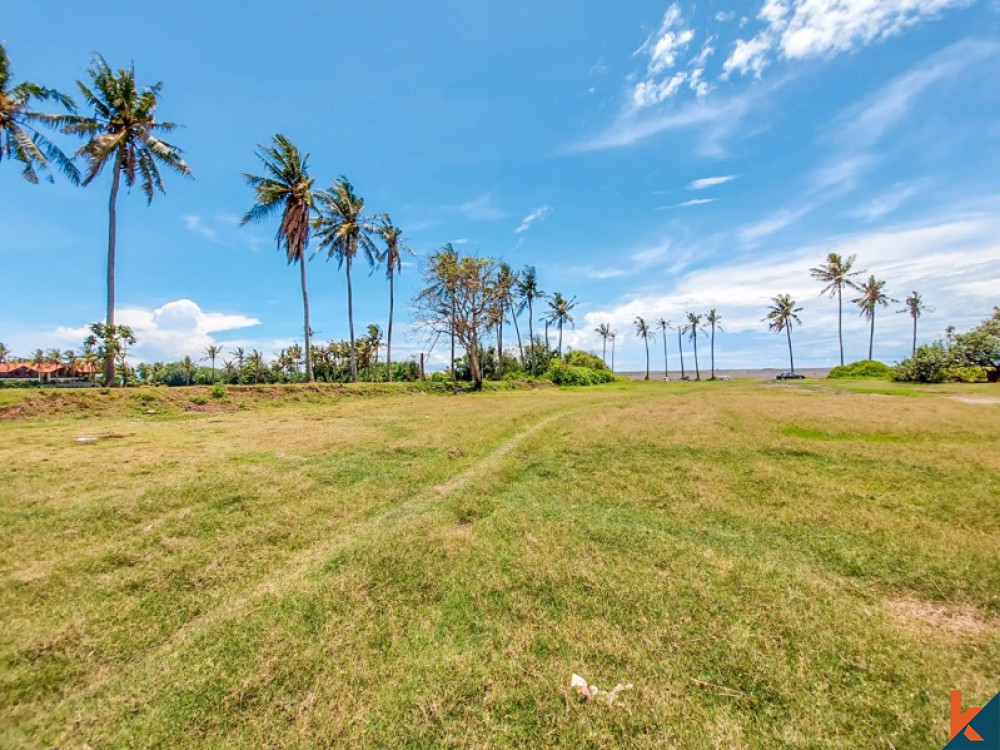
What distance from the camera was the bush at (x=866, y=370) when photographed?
50.8m

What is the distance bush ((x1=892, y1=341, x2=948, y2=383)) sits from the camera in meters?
33.8

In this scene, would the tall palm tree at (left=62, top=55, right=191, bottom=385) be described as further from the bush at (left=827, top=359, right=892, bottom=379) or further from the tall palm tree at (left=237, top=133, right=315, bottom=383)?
the bush at (left=827, top=359, right=892, bottom=379)

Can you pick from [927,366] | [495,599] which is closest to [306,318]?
[495,599]

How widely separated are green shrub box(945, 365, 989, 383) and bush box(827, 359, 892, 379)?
684 inches

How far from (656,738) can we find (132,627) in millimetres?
5503

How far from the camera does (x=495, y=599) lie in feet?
16.6

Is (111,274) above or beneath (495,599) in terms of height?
above

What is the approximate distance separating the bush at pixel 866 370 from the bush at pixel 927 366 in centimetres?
1574

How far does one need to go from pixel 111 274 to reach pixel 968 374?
→ 208 feet

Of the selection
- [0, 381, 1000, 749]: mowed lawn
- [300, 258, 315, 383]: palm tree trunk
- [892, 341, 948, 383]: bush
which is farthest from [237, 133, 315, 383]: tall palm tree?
[892, 341, 948, 383]: bush

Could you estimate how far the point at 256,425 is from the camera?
1558cm

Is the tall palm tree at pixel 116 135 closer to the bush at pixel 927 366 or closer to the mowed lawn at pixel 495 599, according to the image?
the mowed lawn at pixel 495 599

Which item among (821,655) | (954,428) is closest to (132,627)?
(821,655)

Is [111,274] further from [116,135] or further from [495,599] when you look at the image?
[495,599]
